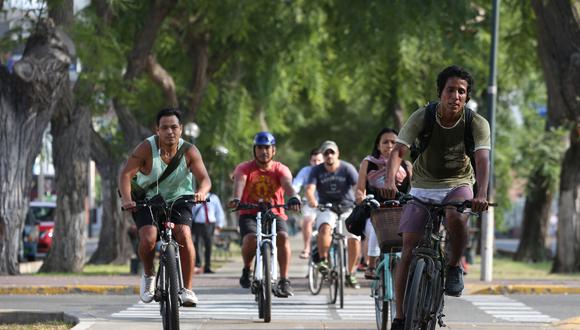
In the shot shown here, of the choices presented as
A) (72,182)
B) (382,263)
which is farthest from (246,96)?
(382,263)

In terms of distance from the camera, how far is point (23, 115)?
74.9 ft

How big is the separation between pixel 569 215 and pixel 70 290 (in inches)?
451

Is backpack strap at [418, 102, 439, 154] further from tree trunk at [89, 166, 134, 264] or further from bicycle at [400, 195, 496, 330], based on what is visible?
tree trunk at [89, 166, 134, 264]

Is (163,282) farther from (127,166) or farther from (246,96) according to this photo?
(246,96)

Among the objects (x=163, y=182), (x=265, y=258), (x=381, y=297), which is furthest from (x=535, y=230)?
(x=163, y=182)

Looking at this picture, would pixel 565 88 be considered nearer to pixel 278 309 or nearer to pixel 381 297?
pixel 278 309

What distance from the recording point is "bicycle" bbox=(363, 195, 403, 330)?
11.2 metres

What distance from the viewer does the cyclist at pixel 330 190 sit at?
666 inches

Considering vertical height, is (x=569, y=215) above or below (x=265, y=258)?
above

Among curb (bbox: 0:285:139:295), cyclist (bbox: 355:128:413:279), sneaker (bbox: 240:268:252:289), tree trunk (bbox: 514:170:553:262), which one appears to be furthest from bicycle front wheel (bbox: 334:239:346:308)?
tree trunk (bbox: 514:170:553:262)

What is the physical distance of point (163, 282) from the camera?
34.0 feet

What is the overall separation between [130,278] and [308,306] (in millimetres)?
5789

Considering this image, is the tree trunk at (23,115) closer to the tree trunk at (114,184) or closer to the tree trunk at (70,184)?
the tree trunk at (70,184)

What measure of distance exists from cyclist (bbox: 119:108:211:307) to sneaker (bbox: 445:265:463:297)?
7.19 feet
